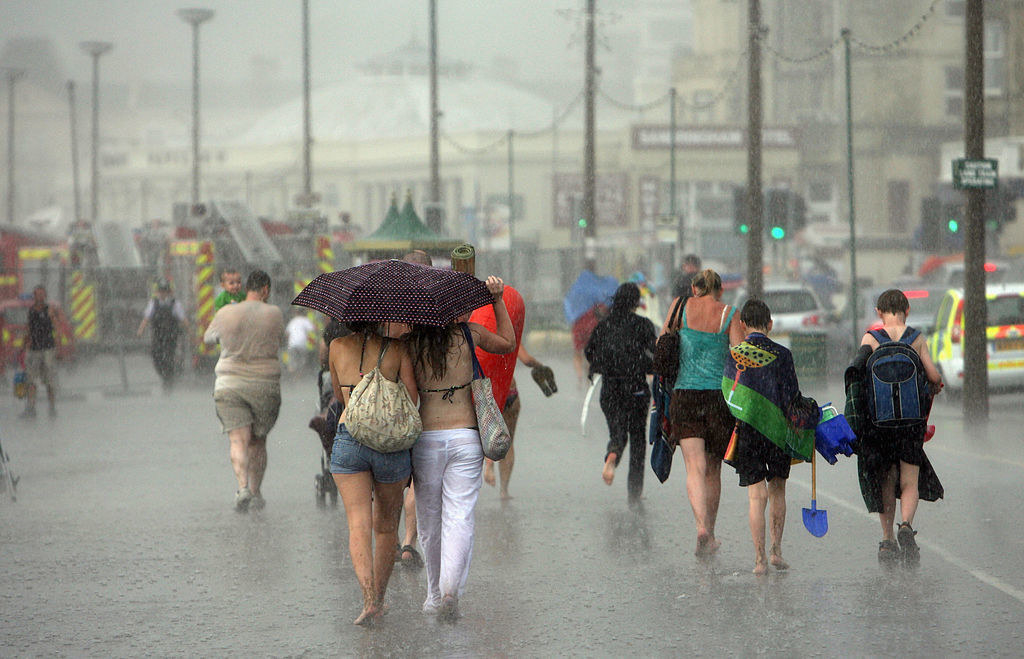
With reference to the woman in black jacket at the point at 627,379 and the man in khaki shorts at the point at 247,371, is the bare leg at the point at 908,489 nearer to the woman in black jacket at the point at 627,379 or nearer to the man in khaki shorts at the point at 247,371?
the woman in black jacket at the point at 627,379

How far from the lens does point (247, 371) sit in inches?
418

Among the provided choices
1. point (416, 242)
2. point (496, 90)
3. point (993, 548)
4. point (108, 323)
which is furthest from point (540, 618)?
point (496, 90)

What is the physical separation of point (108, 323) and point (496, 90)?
108711mm

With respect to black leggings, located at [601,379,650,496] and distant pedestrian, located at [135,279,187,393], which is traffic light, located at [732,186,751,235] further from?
black leggings, located at [601,379,650,496]

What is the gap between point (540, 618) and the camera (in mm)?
7105

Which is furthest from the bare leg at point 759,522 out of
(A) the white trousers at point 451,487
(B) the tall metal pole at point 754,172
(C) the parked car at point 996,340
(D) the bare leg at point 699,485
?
(B) the tall metal pole at point 754,172

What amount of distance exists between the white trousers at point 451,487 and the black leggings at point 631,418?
3761mm

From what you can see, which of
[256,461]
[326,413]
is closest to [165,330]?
[256,461]

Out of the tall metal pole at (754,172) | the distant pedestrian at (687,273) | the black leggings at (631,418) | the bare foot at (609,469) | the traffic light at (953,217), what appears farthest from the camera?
the traffic light at (953,217)

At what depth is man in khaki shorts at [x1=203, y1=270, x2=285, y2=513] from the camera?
34.6ft

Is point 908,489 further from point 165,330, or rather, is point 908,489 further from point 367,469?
point 165,330

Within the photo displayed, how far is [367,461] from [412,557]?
6.28 feet

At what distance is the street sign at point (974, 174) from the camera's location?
16.4 metres

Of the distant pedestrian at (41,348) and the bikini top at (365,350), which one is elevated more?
the bikini top at (365,350)
